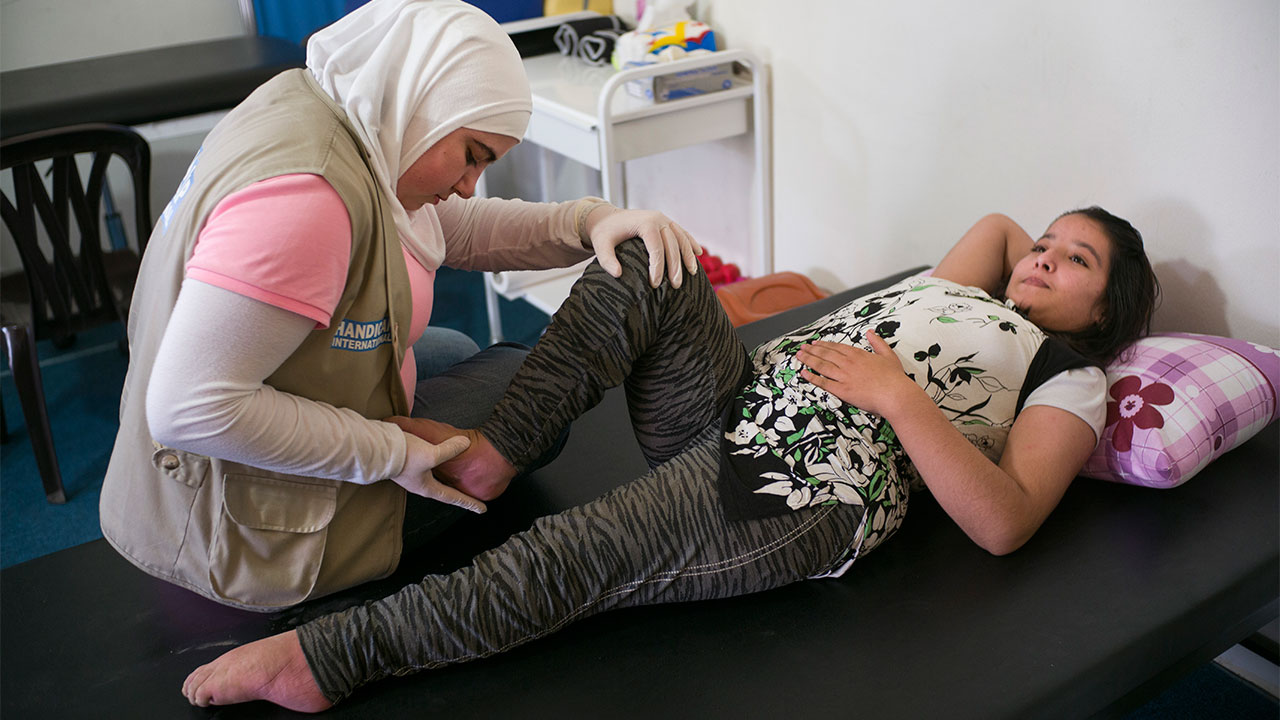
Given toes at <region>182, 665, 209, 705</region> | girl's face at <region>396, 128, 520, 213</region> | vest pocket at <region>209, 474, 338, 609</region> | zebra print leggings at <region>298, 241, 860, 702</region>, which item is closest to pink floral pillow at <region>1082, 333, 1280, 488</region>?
zebra print leggings at <region>298, 241, 860, 702</region>

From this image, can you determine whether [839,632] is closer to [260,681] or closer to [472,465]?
[472,465]

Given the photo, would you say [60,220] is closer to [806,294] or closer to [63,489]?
[63,489]

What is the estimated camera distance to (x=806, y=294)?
239 centimetres

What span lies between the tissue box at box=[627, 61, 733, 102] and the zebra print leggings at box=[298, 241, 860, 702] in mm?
1096

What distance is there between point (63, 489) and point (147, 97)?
1148 mm

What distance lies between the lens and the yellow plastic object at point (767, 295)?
232 cm

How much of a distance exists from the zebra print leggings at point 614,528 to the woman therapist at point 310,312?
0.09 m

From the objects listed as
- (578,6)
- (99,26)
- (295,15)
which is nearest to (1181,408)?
(578,6)

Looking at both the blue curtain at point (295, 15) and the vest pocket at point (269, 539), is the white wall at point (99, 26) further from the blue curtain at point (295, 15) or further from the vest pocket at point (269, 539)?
the vest pocket at point (269, 539)

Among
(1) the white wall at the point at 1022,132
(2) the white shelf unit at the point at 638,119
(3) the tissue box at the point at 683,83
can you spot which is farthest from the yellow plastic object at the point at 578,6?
(3) the tissue box at the point at 683,83

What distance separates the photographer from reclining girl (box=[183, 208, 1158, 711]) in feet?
3.87

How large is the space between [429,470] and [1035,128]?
1.37m

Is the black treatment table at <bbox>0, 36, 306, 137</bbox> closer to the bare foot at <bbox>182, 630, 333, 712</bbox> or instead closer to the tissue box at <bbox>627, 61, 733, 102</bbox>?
the tissue box at <bbox>627, 61, 733, 102</bbox>

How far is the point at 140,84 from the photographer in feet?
9.07
